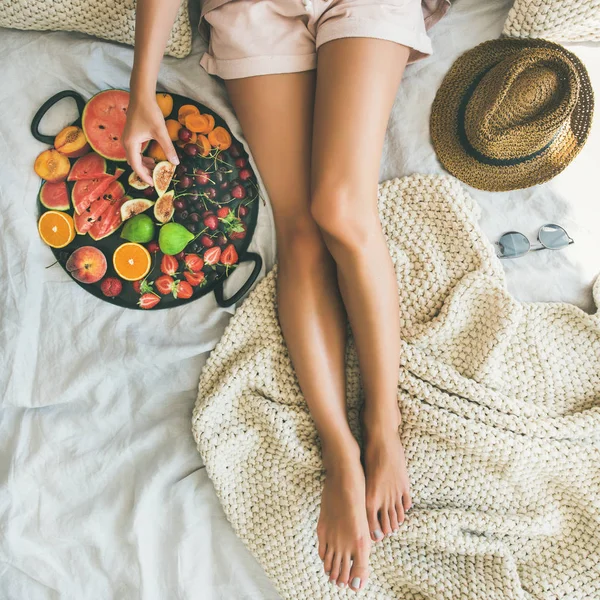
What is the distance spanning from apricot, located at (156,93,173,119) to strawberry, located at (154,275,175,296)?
0.29 metres

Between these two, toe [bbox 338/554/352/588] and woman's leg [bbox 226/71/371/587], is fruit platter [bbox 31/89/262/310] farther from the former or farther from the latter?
toe [bbox 338/554/352/588]

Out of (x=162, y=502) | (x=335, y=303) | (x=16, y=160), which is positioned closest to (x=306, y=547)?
(x=162, y=502)

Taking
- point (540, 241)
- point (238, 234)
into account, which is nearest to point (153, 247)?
point (238, 234)

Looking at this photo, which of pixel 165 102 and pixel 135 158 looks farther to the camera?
pixel 165 102

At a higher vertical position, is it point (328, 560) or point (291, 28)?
point (291, 28)

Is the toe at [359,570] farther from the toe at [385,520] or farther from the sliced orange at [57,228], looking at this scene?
the sliced orange at [57,228]

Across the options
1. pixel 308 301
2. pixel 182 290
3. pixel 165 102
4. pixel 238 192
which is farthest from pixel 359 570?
pixel 165 102

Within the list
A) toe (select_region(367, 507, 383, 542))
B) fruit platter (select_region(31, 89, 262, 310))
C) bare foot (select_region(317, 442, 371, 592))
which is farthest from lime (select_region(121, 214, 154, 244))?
toe (select_region(367, 507, 383, 542))

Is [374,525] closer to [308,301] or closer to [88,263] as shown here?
[308,301]

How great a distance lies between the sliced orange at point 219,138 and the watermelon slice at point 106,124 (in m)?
0.12

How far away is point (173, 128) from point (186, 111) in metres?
0.04

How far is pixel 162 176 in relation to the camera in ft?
3.16

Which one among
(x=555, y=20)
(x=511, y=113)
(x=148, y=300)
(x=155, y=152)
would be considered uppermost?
(x=555, y=20)

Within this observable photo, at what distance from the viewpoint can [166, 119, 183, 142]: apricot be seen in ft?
3.24
